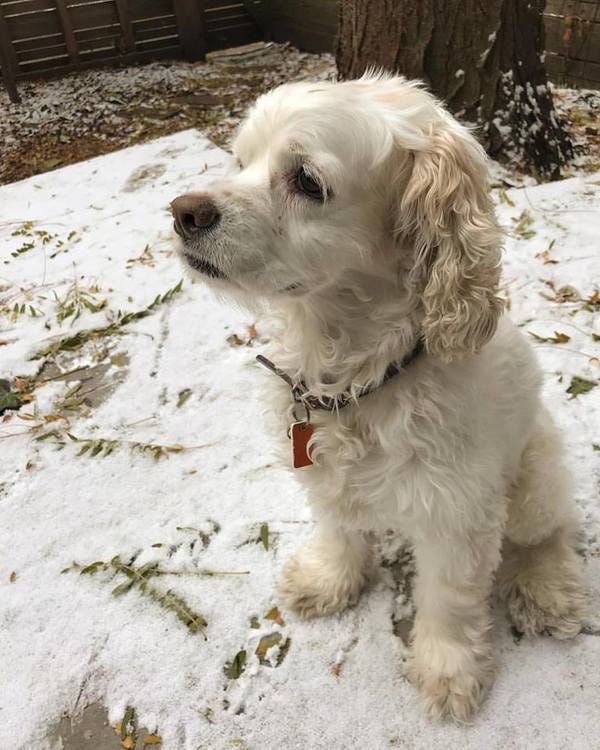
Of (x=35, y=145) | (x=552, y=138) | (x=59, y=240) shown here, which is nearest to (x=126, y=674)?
(x=59, y=240)

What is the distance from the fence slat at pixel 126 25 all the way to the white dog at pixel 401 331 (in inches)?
359

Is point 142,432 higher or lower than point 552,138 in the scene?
lower

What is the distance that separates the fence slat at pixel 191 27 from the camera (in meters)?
9.42

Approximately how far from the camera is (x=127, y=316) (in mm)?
3871

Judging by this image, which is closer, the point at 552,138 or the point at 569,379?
the point at 569,379

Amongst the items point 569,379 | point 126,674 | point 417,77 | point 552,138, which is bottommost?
point 126,674

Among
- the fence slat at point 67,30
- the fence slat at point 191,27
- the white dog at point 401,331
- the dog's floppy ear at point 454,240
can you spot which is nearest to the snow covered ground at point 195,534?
the white dog at point 401,331

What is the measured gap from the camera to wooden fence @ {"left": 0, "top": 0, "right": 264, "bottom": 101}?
9.03 metres

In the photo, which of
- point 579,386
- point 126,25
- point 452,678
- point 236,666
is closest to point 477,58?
point 579,386

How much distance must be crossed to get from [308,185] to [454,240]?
40 cm

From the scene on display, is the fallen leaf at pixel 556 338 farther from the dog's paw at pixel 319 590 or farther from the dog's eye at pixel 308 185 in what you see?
the dog's eye at pixel 308 185

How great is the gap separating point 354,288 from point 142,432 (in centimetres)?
183

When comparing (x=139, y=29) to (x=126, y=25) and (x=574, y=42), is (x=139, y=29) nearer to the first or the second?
(x=126, y=25)

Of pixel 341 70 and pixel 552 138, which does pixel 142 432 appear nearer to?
pixel 341 70
